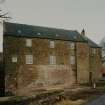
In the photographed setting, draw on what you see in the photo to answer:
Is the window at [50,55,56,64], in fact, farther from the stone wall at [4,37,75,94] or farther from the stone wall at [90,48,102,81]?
the stone wall at [90,48,102,81]

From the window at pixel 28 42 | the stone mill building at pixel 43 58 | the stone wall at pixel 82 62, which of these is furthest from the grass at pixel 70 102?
the stone wall at pixel 82 62

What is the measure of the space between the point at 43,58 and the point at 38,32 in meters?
5.54

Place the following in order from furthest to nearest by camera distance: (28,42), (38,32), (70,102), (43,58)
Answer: (38,32), (43,58), (28,42), (70,102)

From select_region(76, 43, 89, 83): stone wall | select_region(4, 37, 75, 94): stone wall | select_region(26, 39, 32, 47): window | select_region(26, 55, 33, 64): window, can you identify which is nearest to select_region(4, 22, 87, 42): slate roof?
select_region(26, 39, 32, 47): window

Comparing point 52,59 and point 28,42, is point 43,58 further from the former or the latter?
point 28,42

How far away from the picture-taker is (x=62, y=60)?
153 feet

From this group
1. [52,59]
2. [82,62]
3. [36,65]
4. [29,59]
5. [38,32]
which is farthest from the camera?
[82,62]

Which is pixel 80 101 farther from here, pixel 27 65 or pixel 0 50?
pixel 0 50

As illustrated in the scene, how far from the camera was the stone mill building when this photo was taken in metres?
40.8

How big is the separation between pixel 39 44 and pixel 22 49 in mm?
3781

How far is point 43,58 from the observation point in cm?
4434

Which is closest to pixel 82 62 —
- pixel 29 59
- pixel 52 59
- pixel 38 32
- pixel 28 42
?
pixel 52 59

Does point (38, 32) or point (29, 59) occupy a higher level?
point (38, 32)

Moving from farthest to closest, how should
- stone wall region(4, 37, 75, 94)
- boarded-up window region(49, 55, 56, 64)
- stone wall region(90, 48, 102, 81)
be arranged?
stone wall region(90, 48, 102, 81), boarded-up window region(49, 55, 56, 64), stone wall region(4, 37, 75, 94)
